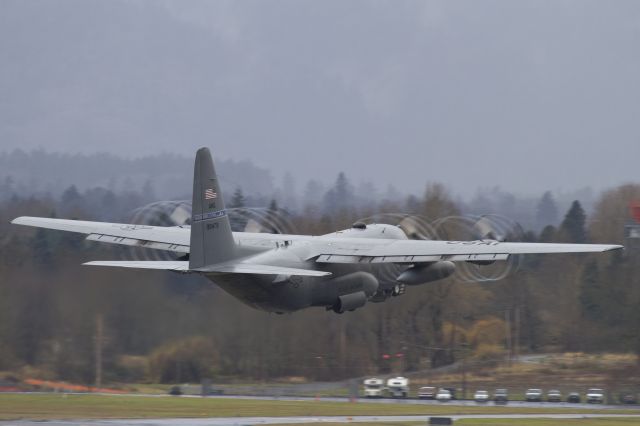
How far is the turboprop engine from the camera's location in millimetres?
46375

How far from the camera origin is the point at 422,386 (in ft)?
234

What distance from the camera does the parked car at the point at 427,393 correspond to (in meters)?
67.4

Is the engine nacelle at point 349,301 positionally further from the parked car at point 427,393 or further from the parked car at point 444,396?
Result: the parked car at point 427,393

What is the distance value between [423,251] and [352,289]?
12.4 feet

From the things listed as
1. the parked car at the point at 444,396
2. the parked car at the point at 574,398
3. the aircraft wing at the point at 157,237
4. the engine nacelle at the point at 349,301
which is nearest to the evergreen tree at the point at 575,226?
the parked car at the point at 574,398

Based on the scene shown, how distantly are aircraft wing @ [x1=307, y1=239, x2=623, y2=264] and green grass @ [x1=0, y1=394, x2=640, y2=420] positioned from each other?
11.5 m

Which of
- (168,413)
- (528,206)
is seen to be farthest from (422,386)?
(528,206)

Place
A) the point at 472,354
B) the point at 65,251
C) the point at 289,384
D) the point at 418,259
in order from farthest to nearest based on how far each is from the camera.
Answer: the point at 472,354 < the point at 289,384 < the point at 65,251 < the point at 418,259

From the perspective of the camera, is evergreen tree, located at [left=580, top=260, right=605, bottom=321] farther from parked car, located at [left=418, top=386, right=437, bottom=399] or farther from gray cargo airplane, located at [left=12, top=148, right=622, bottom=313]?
gray cargo airplane, located at [left=12, top=148, right=622, bottom=313]

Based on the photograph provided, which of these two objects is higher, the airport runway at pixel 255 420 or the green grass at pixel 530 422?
the airport runway at pixel 255 420

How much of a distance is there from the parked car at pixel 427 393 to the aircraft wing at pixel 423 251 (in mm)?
23869

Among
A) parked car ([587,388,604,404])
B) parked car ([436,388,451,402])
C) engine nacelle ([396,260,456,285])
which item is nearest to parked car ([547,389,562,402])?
parked car ([587,388,604,404])

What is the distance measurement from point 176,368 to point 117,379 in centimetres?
405

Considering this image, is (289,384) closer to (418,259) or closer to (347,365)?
(347,365)
